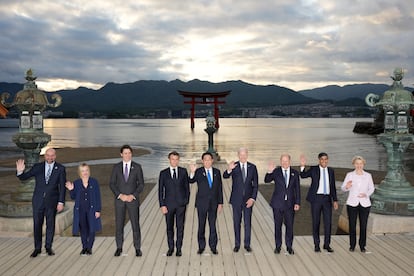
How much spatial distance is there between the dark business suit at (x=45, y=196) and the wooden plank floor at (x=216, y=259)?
1.47ft

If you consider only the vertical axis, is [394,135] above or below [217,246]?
above

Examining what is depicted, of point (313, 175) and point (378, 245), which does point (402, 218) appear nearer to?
point (378, 245)

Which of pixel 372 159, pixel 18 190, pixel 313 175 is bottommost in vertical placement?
pixel 372 159

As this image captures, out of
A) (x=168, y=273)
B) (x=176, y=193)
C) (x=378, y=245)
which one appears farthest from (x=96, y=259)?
(x=378, y=245)

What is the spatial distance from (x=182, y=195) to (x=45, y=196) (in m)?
2.37

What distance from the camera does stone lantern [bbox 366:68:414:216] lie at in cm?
756

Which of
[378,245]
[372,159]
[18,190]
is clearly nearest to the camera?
[378,245]

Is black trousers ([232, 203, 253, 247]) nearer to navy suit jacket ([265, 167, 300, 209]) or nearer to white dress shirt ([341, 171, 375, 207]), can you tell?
navy suit jacket ([265, 167, 300, 209])

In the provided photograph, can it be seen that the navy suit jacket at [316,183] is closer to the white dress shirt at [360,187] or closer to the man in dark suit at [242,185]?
the white dress shirt at [360,187]

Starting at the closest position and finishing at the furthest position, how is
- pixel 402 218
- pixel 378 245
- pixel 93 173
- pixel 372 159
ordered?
pixel 378 245, pixel 402 218, pixel 93 173, pixel 372 159

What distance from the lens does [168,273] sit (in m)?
5.29

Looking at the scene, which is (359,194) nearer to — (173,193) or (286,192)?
(286,192)

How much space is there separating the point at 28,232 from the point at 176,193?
12.1 ft

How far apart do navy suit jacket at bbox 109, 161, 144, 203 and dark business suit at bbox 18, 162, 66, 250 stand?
3.28 ft
